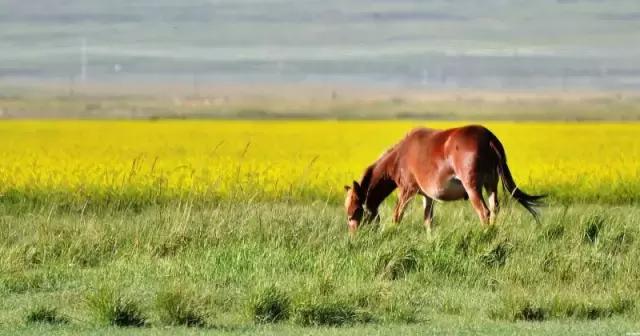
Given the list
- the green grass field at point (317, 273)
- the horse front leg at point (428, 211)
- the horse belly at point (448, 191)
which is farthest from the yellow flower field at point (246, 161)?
the green grass field at point (317, 273)

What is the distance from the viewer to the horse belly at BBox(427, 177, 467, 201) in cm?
1648

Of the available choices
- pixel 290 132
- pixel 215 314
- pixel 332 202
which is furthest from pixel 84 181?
pixel 290 132

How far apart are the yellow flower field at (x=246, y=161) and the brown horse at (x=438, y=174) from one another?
4.88 feet

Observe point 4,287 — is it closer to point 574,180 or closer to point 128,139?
point 574,180

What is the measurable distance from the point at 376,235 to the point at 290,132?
91.0 ft

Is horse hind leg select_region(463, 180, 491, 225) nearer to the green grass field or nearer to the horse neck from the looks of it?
the green grass field

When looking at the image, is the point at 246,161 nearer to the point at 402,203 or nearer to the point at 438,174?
the point at 402,203

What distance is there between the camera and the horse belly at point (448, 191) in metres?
16.5

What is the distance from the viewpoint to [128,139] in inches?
1457

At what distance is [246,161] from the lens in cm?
2777

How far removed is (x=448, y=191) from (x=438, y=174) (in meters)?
0.25

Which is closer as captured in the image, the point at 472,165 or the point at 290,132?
the point at 472,165

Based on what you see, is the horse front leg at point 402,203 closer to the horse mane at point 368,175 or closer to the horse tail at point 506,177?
the horse mane at point 368,175

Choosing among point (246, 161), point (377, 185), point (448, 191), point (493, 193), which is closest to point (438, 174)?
point (448, 191)
